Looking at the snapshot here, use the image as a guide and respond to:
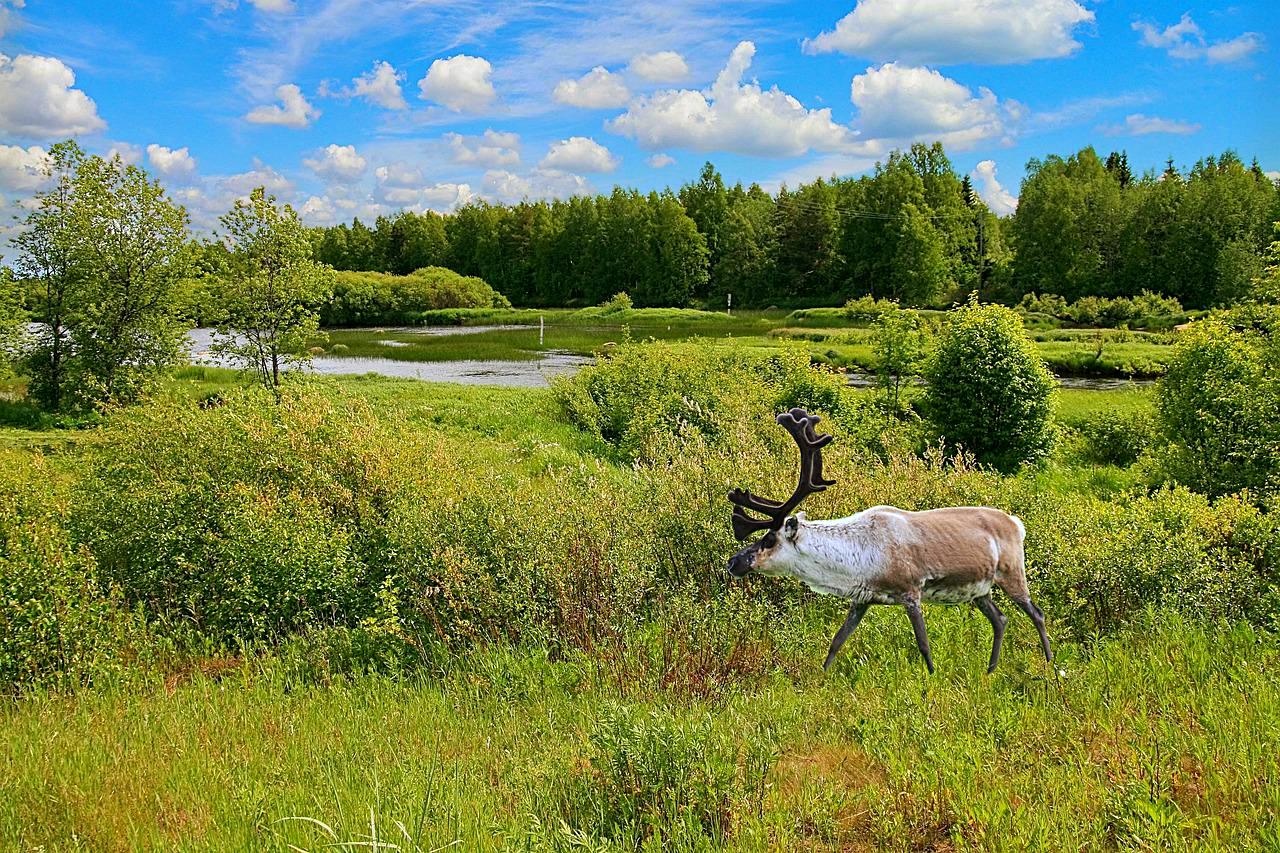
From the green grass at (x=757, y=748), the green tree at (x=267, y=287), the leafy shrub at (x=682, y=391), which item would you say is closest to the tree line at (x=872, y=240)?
the green tree at (x=267, y=287)

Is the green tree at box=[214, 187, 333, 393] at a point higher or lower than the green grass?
higher

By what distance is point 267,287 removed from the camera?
2247 cm

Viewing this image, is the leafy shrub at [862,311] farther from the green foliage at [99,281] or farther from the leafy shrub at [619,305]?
the leafy shrub at [619,305]

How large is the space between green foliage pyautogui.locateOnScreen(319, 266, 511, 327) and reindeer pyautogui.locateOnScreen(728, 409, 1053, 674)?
8495 cm

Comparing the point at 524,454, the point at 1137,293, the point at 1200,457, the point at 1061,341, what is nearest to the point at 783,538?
the point at 1200,457

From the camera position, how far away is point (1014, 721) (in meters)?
4.61

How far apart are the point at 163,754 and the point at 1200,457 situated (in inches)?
552

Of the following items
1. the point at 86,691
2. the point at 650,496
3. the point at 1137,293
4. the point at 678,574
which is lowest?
the point at 86,691

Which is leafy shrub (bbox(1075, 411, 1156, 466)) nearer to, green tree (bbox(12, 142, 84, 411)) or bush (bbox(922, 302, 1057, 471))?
bush (bbox(922, 302, 1057, 471))

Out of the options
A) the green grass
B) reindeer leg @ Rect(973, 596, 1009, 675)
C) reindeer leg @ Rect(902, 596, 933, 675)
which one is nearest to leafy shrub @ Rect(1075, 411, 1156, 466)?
the green grass

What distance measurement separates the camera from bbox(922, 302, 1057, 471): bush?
53.5 ft

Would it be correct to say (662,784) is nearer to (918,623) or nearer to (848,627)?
(848,627)

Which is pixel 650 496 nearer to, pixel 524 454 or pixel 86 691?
pixel 86 691

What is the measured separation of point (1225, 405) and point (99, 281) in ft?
89.3
